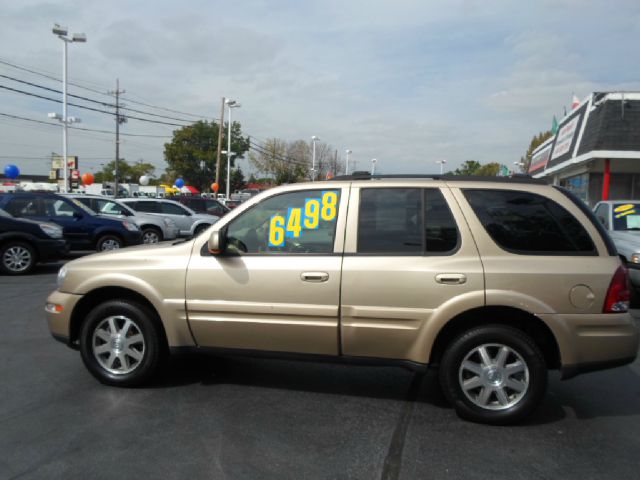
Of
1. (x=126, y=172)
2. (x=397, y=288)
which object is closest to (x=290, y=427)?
(x=397, y=288)

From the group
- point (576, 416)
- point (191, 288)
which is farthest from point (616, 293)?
point (191, 288)

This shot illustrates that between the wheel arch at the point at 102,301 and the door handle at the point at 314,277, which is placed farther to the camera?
the wheel arch at the point at 102,301

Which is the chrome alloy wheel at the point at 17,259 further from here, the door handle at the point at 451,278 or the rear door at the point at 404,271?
the door handle at the point at 451,278

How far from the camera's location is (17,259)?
11156mm

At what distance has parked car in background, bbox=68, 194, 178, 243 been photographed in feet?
51.6

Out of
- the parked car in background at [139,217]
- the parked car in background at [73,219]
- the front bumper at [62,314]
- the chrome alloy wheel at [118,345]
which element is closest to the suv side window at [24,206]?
the parked car in background at [73,219]

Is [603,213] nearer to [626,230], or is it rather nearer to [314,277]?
[626,230]

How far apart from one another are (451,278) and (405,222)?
1.88 feet

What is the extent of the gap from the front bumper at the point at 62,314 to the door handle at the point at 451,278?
302 cm

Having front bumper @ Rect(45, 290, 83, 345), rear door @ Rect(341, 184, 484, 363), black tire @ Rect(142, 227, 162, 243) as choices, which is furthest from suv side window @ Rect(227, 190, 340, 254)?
black tire @ Rect(142, 227, 162, 243)

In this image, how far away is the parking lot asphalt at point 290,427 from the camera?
337 cm

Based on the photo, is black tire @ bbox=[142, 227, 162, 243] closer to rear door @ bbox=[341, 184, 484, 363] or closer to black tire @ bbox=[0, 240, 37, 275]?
black tire @ bbox=[0, 240, 37, 275]

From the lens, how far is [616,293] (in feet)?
Answer: 12.8

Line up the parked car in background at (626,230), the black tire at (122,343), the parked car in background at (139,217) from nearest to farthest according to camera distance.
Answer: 1. the black tire at (122,343)
2. the parked car in background at (626,230)
3. the parked car in background at (139,217)
